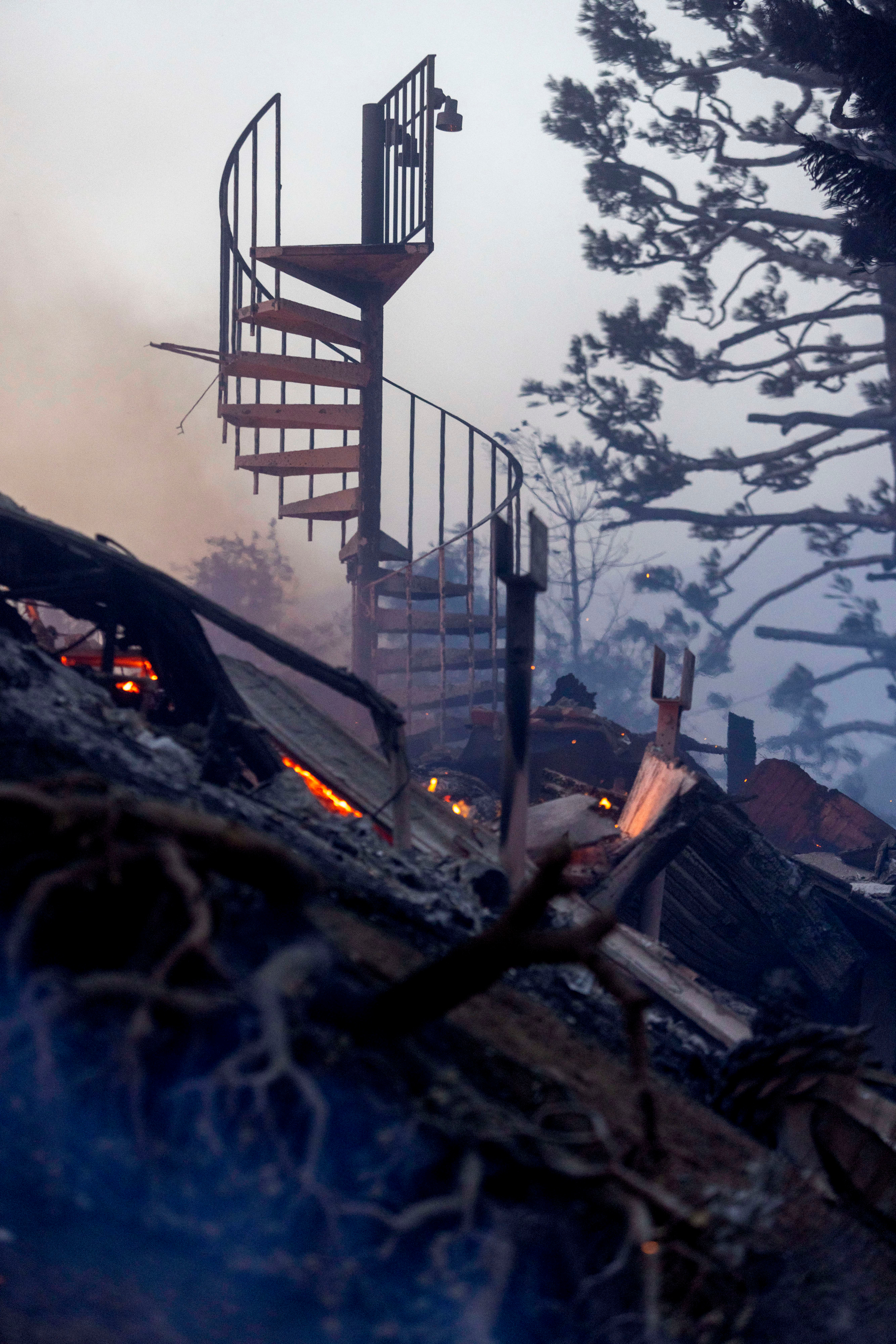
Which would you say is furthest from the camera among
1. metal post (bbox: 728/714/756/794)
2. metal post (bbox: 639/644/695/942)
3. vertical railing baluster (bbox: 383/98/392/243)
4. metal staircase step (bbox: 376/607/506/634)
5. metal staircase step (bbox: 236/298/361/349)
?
metal post (bbox: 728/714/756/794)

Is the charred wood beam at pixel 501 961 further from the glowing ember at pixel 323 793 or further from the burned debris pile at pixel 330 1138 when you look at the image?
the glowing ember at pixel 323 793

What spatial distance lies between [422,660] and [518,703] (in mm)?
6929

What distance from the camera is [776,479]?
1430 centimetres

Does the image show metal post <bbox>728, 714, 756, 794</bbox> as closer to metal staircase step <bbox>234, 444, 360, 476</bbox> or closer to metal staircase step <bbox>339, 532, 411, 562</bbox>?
metal staircase step <bbox>339, 532, 411, 562</bbox>

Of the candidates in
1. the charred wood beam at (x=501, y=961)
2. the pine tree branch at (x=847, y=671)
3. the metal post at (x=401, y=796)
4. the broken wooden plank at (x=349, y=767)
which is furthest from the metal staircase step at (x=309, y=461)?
the pine tree branch at (x=847, y=671)

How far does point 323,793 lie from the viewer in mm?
4074

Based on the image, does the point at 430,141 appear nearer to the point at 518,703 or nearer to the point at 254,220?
the point at 254,220

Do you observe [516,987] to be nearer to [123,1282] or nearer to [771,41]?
[123,1282]

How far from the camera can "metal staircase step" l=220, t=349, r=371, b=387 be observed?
8.95 m

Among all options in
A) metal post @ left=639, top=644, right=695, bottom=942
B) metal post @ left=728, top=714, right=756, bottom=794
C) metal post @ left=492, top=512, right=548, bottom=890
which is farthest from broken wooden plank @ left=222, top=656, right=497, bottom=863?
metal post @ left=728, top=714, right=756, bottom=794

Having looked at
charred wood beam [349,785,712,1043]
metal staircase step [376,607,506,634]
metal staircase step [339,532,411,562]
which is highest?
metal staircase step [339,532,411,562]

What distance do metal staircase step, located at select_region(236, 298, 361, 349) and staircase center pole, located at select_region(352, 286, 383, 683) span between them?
18cm

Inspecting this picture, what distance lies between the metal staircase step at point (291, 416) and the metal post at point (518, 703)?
5983mm

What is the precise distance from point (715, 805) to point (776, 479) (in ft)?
33.4
